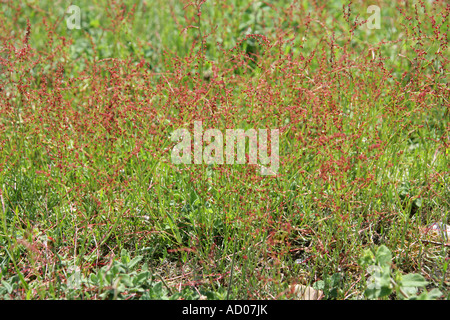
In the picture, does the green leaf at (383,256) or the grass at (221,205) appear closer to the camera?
the green leaf at (383,256)

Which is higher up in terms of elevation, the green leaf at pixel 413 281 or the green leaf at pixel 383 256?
the green leaf at pixel 383 256

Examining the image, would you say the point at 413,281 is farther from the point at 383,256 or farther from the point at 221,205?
the point at 221,205

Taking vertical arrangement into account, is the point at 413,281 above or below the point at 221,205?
below

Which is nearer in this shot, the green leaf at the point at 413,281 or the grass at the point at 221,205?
the green leaf at the point at 413,281

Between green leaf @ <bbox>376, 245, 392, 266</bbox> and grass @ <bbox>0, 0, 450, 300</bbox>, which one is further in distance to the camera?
grass @ <bbox>0, 0, 450, 300</bbox>

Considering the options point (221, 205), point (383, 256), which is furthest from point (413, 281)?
point (221, 205)

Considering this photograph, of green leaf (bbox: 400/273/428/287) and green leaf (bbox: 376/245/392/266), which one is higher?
green leaf (bbox: 376/245/392/266)

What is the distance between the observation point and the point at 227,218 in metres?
2.17

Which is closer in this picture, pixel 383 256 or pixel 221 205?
pixel 383 256

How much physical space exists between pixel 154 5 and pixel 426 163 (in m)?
2.98

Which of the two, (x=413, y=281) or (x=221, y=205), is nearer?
(x=413, y=281)

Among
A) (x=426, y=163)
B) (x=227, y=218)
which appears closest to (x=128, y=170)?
(x=227, y=218)
